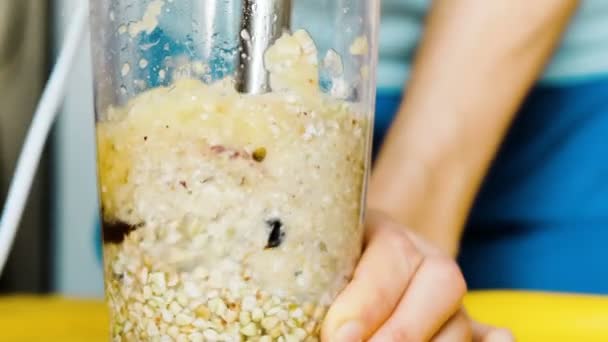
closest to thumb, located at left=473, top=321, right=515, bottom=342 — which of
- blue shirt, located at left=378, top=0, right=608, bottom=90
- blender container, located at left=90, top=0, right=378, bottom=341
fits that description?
→ blender container, located at left=90, top=0, right=378, bottom=341

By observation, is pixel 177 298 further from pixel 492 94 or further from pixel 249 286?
pixel 492 94

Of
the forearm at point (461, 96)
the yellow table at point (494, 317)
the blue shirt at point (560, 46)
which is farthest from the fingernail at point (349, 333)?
the blue shirt at point (560, 46)

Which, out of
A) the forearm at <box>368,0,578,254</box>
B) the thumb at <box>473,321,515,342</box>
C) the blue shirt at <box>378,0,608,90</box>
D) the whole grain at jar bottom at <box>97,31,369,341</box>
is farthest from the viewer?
the blue shirt at <box>378,0,608,90</box>

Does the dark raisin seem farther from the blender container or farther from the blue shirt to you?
the blue shirt

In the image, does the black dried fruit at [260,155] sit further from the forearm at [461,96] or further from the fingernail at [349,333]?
the forearm at [461,96]

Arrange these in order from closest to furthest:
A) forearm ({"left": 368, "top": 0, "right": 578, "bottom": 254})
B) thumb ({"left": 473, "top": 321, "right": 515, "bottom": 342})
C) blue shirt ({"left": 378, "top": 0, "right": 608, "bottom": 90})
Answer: thumb ({"left": 473, "top": 321, "right": 515, "bottom": 342}) → forearm ({"left": 368, "top": 0, "right": 578, "bottom": 254}) → blue shirt ({"left": 378, "top": 0, "right": 608, "bottom": 90})

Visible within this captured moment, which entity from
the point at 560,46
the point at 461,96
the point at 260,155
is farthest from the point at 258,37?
the point at 560,46

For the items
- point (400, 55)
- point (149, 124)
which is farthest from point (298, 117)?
point (400, 55)
